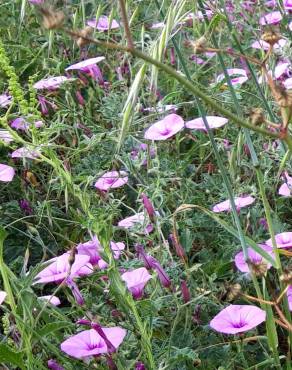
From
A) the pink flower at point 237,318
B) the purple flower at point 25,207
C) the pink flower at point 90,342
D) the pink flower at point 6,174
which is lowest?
the purple flower at point 25,207

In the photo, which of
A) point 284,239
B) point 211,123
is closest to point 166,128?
point 211,123

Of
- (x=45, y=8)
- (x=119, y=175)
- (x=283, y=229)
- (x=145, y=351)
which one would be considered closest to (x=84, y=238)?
(x=119, y=175)

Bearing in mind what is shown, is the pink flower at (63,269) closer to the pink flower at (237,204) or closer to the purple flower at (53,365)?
the purple flower at (53,365)

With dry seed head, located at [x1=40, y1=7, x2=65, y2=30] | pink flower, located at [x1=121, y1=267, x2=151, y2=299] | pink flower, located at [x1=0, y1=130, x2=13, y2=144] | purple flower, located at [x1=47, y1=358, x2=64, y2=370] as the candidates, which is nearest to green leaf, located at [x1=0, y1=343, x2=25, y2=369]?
purple flower, located at [x1=47, y1=358, x2=64, y2=370]

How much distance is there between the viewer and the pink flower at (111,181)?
4.87 feet

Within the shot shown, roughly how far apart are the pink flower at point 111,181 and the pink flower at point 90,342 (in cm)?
38

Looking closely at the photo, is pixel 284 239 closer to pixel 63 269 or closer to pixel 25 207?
pixel 63 269

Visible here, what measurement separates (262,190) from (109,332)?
277mm

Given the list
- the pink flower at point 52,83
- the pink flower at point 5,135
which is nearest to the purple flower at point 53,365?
the pink flower at point 5,135

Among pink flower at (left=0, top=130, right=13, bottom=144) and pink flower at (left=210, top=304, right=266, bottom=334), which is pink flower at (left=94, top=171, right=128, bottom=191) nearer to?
pink flower at (left=0, top=130, right=13, bottom=144)

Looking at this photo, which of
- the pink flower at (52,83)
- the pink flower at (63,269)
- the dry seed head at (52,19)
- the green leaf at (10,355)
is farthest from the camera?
the pink flower at (52,83)

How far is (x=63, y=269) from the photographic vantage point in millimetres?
1259

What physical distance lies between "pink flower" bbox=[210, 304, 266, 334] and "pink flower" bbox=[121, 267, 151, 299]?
112 mm

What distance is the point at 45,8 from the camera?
2.01 ft
